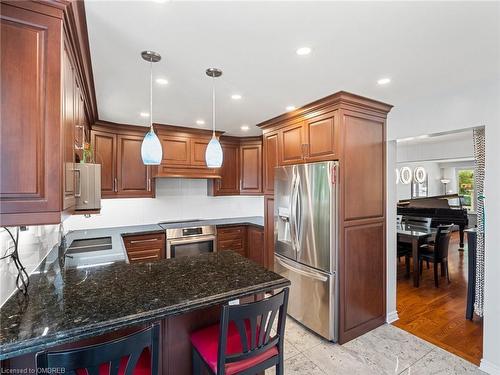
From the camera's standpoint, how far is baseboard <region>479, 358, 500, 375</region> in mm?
1985

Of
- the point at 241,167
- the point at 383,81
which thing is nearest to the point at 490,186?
the point at 383,81

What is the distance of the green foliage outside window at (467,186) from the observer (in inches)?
345

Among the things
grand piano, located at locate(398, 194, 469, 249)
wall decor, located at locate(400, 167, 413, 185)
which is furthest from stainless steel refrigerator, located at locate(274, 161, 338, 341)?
wall decor, located at locate(400, 167, 413, 185)

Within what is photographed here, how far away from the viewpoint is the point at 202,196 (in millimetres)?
4410

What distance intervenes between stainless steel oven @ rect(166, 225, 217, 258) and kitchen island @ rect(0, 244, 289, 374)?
1649mm

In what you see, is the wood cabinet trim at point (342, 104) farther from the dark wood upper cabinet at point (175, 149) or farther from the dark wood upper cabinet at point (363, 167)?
the dark wood upper cabinet at point (175, 149)

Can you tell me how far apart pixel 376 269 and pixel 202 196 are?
289 centimetres

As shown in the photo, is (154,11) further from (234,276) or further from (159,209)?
(159,209)

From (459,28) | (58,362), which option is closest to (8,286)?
(58,362)

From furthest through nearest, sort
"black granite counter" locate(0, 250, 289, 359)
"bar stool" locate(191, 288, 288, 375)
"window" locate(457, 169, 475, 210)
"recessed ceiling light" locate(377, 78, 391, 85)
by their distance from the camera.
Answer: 1. "window" locate(457, 169, 475, 210)
2. "recessed ceiling light" locate(377, 78, 391, 85)
3. "bar stool" locate(191, 288, 288, 375)
4. "black granite counter" locate(0, 250, 289, 359)

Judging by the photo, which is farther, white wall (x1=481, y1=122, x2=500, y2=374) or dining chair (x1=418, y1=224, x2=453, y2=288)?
dining chair (x1=418, y1=224, x2=453, y2=288)

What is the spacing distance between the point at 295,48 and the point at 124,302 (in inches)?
68.7

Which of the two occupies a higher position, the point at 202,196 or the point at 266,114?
the point at 266,114

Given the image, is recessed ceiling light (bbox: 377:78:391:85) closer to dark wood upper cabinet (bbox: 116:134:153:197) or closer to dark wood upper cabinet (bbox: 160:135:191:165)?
dark wood upper cabinet (bbox: 160:135:191:165)
